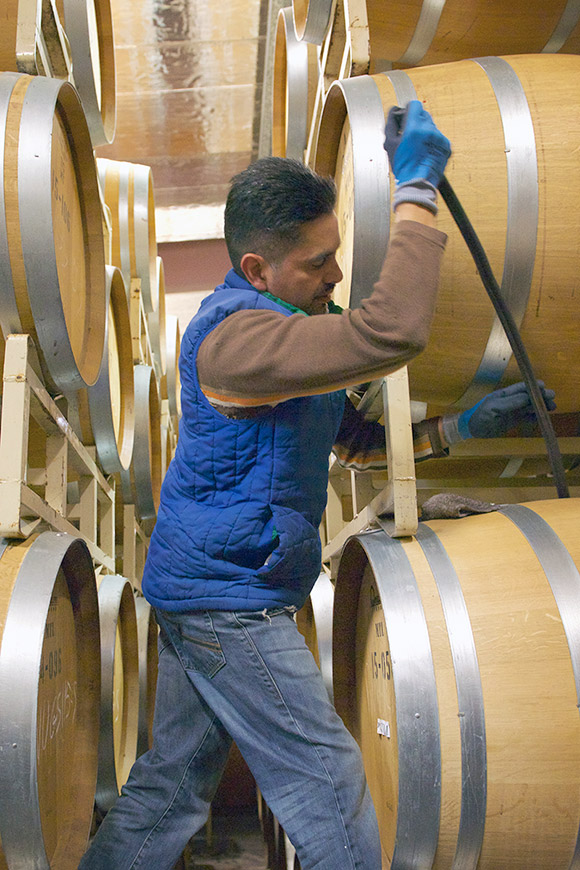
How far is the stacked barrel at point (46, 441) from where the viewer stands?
1.63 meters

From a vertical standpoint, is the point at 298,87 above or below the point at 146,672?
above

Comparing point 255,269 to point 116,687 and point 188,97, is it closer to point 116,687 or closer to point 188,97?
point 116,687

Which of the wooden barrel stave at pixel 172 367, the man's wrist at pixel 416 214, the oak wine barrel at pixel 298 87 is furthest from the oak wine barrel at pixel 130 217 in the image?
the man's wrist at pixel 416 214

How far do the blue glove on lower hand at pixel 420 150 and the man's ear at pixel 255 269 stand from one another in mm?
353

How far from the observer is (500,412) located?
2.19 m

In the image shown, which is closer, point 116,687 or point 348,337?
point 348,337

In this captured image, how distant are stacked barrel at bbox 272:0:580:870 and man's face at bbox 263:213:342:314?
0.33m

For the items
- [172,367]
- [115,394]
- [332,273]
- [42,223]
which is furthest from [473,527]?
[172,367]

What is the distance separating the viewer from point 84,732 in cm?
228

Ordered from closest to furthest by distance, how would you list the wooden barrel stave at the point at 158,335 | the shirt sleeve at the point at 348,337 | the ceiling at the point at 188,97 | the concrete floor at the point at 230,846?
the shirt sleeve at the point at 348,337 → the concrete floor at the point at 230,846 → the wooden barrel stave at the point at 158,335 → the ceiling at the point at 188,97

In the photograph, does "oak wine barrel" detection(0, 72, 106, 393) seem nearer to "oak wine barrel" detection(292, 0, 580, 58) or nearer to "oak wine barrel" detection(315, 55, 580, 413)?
"oak wine barrel" detection(315, 55, 580, 413)

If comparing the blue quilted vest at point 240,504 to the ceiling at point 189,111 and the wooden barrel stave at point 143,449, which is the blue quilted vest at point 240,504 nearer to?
the wooden barrel stave at point 143,449

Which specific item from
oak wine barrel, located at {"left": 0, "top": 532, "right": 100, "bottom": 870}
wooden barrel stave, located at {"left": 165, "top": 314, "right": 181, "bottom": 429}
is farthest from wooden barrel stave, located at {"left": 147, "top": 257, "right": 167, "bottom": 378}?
oak wine barrel, located at {"left": 0, "top": 532, "right": 100, "bottom": 870}

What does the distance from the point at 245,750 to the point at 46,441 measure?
1.25 meters
